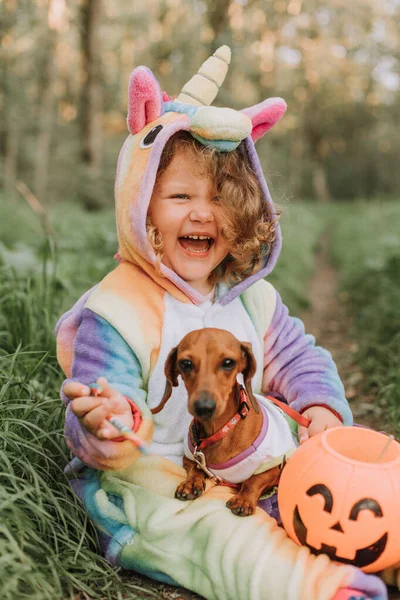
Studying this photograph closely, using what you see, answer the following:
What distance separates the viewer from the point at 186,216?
2.53 meters

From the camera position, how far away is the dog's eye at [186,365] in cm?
200

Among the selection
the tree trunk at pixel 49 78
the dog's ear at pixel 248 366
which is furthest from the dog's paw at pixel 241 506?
A: the tree trunk at pixel 49 78

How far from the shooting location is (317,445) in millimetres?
2117

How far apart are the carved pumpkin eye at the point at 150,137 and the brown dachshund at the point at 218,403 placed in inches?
32.3

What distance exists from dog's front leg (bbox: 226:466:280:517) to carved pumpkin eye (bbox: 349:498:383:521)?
0.34 meters

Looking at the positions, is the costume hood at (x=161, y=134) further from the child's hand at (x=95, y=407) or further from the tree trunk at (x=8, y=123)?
the tree trunk at (x=8, y=123)

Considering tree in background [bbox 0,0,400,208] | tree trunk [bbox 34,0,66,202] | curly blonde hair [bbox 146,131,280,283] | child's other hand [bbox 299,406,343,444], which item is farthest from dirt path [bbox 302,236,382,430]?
tree trunk [bbox 34,0,66,202]

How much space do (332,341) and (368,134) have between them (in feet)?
102

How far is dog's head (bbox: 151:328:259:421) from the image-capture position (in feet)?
6.19

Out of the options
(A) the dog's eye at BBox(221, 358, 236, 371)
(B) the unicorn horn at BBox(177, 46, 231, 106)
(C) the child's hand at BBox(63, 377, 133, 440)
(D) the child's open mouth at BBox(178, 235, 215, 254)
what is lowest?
(C) the child's hand at BBox(63, 377, 133, 440)

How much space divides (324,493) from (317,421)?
52 cm

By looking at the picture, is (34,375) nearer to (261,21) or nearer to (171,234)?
(171,234)

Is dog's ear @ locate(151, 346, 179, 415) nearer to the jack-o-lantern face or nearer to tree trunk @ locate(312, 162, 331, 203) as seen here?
the jack-o-lantern face

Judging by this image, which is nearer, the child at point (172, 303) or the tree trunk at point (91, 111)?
the child at point (172, 303)
